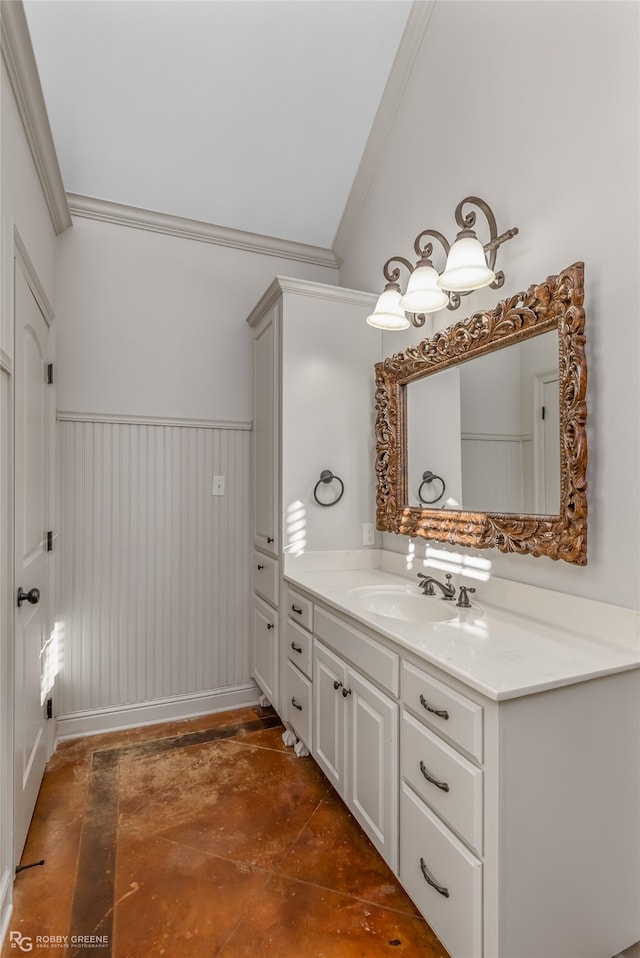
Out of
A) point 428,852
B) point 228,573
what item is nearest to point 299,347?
point 228,573

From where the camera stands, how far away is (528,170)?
5.35 ft

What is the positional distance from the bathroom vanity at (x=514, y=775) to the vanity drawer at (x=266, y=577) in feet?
3.07

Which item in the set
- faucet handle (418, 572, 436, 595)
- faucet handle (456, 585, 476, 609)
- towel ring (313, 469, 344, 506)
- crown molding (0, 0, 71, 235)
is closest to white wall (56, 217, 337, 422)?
crown molding (0, 0, 71, 235)

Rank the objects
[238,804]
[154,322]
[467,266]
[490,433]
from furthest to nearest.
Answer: [154,322] → [238,804] → [490,433] → [467,266]

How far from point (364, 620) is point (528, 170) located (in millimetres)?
1591

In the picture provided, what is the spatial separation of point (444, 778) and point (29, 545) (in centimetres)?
158

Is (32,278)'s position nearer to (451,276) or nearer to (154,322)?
(154,322)

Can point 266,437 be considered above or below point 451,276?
below

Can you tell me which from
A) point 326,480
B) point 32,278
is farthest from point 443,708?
point 32,278

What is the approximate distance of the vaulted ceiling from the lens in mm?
2023

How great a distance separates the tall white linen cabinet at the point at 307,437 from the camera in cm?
234

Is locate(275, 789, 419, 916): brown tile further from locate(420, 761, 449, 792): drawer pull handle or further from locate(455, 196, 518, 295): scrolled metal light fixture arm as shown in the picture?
locate(455, 196, 518, 295): scrolled metal light fixture arm

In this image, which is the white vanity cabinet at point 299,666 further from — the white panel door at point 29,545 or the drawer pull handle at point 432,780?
the white panel door at point 29,545

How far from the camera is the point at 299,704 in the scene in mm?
2168
